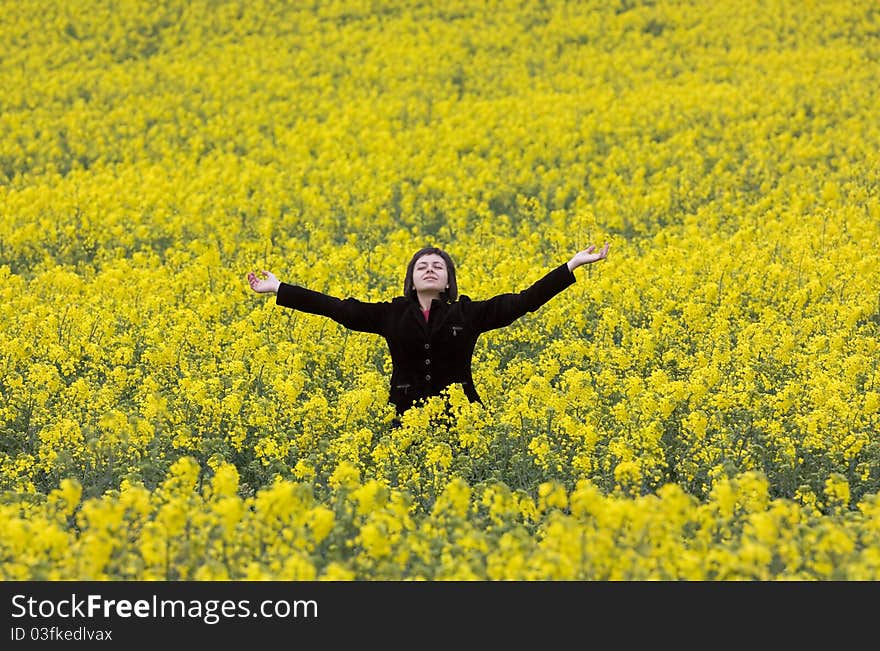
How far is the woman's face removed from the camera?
6.94m

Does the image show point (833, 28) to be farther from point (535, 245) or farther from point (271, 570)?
point (271, 570)

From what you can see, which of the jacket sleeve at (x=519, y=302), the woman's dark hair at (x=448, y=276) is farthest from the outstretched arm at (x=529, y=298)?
the woman's dark hair at (x=448, y=276)

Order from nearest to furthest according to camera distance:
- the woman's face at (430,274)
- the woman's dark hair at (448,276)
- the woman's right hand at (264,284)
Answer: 1. the woman's right hand at (264,284)
2. the woman's face at (430,274)
3. the woman's dark hair at (448,276)

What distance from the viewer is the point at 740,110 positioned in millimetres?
19359

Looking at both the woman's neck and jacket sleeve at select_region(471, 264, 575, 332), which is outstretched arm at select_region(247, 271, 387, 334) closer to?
the woman's neck

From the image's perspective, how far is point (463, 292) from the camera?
10961 mm

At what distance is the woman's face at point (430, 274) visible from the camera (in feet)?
22.8

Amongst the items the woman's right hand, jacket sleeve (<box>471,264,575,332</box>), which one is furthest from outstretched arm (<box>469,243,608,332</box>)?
the woman's right hand

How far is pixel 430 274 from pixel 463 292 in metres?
4.01

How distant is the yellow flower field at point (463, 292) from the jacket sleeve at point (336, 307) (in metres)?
0.68

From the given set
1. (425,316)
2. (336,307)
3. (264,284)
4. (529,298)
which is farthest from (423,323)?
(264,284)

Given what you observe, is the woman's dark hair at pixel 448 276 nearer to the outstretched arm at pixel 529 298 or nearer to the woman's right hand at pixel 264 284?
the outstretched arm at pixel 529 298

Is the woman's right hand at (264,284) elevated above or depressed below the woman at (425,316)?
above
